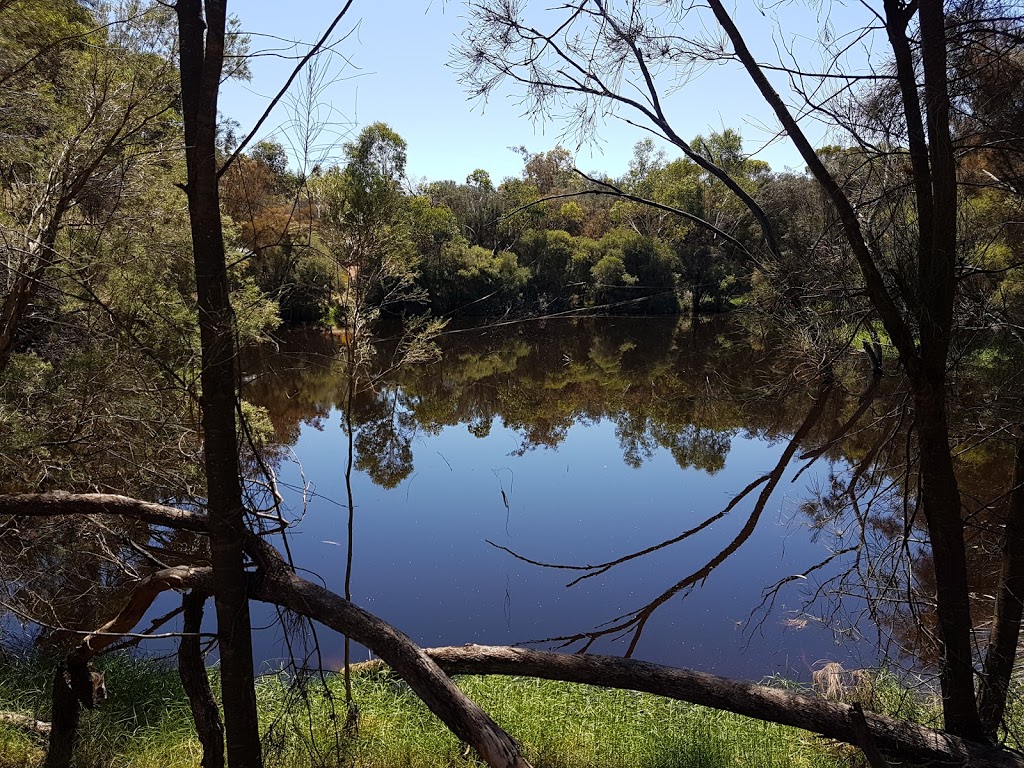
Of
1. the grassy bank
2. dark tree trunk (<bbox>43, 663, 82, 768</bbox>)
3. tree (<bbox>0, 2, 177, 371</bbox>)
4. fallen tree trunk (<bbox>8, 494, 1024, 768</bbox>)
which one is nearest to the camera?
fallen tree trunk (<bbox>8, 494, 1024, 768</bbox>)

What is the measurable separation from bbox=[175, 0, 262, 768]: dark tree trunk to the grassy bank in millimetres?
884

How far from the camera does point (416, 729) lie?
3732 mm

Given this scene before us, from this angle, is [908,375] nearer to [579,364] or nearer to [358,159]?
[358,159]

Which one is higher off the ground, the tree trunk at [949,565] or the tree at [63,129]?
the tree at [63,129]

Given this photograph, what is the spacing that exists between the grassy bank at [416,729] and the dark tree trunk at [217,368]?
0.88 m

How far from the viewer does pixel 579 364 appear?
18.9 metres

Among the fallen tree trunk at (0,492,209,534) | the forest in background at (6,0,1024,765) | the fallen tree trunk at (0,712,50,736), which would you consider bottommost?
the fallen tree trunk at (0,712,50,736)

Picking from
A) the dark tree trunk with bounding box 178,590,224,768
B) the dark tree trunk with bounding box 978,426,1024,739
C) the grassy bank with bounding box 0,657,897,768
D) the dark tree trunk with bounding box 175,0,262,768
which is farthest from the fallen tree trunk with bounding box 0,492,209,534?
the dark tree trunk with bounding box 978,426,1024,739

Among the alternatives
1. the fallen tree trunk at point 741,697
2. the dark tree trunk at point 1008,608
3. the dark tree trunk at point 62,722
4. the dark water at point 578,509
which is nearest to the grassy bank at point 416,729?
the dark tree trunk at point 62,722

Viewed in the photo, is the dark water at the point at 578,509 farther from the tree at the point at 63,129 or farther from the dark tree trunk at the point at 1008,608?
the tree at the point at 63,129

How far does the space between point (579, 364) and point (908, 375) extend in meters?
16.6

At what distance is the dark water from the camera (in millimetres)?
6051

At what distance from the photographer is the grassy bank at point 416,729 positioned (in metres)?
3.25

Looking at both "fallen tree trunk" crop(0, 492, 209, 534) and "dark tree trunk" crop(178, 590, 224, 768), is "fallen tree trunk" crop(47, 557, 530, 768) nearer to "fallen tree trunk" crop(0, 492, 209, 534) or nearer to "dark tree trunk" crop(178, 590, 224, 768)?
"dark tree trunk" crop(178, 590, 224, 768)
